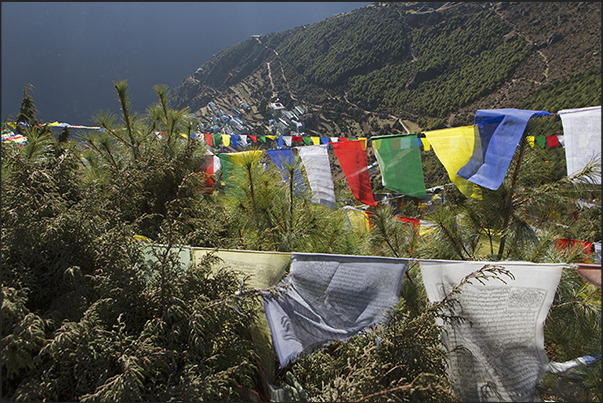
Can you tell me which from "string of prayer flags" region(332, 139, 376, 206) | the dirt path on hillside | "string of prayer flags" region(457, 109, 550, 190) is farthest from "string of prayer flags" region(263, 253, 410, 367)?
the dirt path on hillside

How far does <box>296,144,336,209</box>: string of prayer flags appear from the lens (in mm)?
4141

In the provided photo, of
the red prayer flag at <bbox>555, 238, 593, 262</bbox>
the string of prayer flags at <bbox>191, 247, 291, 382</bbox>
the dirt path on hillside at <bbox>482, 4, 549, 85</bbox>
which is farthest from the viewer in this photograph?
the dirt path on hillside at <bbox>482, 4, 549, 85</bbox>

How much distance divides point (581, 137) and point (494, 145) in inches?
35.6

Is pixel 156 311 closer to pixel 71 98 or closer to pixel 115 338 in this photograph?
pixel 115 338

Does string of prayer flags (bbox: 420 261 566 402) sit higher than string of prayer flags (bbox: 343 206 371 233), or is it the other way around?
string of prayer flags (bbox: 343 206 371 233)

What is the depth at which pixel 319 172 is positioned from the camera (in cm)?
456

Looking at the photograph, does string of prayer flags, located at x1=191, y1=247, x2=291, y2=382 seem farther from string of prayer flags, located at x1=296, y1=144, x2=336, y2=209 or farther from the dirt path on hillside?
the dirt path on hillside

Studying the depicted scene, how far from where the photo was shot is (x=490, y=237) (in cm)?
323

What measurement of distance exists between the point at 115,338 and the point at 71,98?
82.6 meters

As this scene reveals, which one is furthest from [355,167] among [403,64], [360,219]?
[403,64]

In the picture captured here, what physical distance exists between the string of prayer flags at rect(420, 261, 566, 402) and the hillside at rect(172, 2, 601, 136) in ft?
145

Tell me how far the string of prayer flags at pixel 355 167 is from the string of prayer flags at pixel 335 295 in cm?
267

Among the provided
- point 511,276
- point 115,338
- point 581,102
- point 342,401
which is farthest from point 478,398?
point 581,102

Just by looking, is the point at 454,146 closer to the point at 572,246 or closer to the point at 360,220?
the point at 360,220
